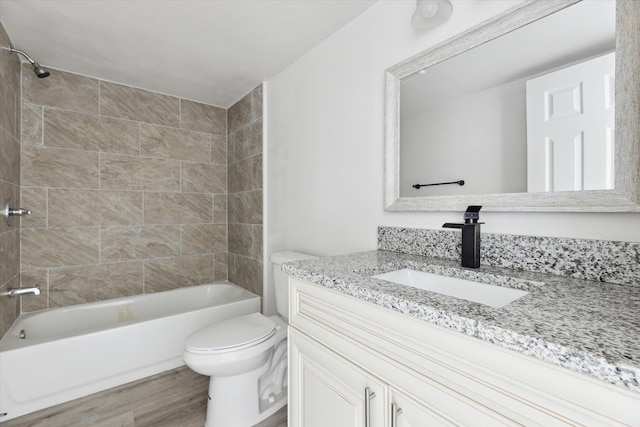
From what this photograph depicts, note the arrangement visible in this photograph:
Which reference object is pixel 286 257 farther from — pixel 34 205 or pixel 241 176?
pixel 34 205

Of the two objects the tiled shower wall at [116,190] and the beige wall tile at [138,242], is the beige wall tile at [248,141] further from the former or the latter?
the beige wall tile at [138,242]

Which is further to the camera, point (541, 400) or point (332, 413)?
point (332, 413)

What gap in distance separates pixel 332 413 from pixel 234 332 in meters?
0.86

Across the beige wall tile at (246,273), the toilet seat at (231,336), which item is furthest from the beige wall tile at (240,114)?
the toilet seat at (231,336)

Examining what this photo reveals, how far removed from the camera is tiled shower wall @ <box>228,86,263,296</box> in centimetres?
253

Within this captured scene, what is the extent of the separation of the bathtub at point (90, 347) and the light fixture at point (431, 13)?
2157 millimetres

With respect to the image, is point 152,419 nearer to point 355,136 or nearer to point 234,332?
point 234,332

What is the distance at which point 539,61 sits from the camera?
987mm

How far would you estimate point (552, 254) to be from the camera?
3.02 feet

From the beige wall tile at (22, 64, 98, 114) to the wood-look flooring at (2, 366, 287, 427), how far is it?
2.07 metres

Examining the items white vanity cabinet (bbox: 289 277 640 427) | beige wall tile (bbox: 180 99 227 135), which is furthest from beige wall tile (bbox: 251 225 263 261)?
white vanity cabinet (bbox: 289 277 640 427)

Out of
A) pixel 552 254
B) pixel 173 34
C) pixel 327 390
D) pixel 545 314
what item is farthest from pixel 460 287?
pixel 173 34

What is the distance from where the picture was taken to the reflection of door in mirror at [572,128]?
2.74ft

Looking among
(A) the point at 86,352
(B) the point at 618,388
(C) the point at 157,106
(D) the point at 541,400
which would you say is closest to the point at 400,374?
(D) the point at 541,400
